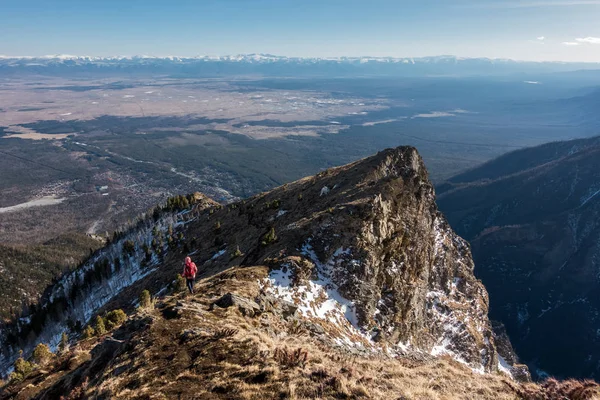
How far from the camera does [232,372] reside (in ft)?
50.0

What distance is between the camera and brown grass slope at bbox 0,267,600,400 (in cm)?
1447

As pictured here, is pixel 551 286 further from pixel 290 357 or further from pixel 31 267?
pixel 31 267

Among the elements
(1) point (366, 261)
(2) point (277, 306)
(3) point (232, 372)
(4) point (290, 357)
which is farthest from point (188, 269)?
(1) point (366, 261)

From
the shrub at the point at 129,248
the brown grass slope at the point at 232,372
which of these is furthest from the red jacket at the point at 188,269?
the shrub at the point at 129,248

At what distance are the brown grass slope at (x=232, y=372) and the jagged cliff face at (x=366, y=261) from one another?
22.6ft

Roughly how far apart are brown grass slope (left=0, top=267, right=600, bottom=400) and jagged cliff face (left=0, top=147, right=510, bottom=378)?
6.90m

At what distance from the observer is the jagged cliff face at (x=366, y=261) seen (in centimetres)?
3125

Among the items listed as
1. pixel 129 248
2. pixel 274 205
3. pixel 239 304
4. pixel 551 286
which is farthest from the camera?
pixel 551 286

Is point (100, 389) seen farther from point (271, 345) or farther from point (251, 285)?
point (251, 285)

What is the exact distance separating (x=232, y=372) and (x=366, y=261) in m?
22.3

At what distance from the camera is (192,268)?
88.1 feet

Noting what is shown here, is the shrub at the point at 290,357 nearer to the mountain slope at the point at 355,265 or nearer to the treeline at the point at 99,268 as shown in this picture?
the mountain slope at the point at 355,265

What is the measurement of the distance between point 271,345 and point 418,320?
28.0 metres

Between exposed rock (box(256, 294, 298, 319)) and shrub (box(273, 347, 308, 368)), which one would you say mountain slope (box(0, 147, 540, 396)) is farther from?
shrub (box(273, 347, 308, 368))
